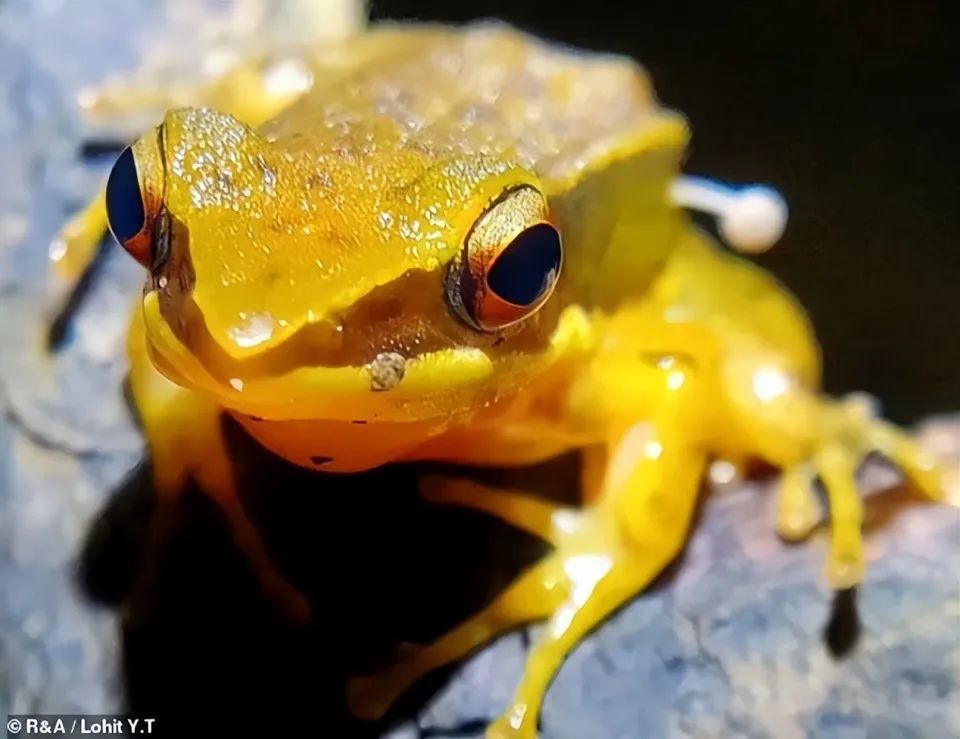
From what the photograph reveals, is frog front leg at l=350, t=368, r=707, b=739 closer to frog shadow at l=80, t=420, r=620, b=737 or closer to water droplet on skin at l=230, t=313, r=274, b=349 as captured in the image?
frog shadow at l=80, t=420, r=620, b=737

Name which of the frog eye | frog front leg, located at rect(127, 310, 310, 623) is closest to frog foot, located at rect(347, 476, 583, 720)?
frog front leg, located at rect(127, 310, 310, 623)

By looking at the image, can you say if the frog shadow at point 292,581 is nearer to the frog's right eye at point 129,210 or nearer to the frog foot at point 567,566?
the frog foot at point 567,566

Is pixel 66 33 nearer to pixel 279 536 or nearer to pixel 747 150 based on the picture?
pixel 279 536

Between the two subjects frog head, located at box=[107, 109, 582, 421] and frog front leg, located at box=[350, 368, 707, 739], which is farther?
frog front leg, located at box=[350, 368, 707, 739]

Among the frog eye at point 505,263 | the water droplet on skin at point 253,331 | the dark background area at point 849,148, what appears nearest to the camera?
the water droplet on skin at point 253,331

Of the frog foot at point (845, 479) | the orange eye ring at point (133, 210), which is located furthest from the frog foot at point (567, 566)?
the orange eye ring at point (133, 210)

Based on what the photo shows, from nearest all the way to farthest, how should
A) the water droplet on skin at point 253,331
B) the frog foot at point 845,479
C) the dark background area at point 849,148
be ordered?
the water droplet on skin at point 253,331
the frog foot at point 845,479
the dark background area at point 849,148

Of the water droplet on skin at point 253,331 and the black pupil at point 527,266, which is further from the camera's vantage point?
the black pupil at point 527,266

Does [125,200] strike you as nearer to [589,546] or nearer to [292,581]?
[292,581]
